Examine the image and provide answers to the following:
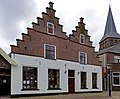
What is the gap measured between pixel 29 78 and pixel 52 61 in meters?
3.88

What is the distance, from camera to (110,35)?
67.2 metres

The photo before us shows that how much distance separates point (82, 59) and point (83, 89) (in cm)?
397

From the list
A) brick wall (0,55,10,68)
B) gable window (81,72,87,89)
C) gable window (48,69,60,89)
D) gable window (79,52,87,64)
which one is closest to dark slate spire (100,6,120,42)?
gable window (79,52,87,64)

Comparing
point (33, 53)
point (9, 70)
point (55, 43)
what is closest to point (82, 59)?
point (55, 43)

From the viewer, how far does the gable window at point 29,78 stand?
2441 centimetres

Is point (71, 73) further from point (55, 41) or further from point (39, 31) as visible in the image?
point (39, 31)

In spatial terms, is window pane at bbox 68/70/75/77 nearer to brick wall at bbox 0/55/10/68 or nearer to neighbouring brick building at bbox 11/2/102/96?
neighbouring brick building at bbox 11/2/102/96

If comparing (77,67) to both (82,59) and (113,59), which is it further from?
(113,59)

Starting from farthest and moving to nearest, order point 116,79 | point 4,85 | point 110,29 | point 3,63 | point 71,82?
point 110,29 → point 116,79 → point 71,82 → point 4,85 → point 3,63

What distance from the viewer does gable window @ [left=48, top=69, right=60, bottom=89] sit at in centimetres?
2727

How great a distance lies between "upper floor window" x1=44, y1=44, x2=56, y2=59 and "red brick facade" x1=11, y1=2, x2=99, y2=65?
450 mm

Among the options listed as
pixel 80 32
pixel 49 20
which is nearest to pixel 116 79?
pixel 80 32

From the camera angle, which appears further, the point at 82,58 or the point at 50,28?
the point at 82,58

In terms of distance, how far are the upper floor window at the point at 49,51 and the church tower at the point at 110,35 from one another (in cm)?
3918
